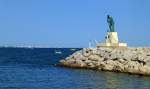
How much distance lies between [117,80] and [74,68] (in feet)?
55.1

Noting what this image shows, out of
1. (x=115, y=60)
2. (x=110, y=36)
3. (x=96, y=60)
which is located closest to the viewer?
(x=115, y=60)

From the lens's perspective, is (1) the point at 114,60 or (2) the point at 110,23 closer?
(1) the point at 114,60

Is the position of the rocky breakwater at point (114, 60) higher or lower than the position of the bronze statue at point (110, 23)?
lower

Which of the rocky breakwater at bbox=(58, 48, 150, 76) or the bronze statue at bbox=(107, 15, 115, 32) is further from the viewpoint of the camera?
the bronze statue at bbox=(107, 15, 115, 32)

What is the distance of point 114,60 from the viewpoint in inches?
2370

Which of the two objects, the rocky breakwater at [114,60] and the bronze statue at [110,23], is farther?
the bronze statue at [110,23]

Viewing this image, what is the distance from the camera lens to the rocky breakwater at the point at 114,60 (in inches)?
2178

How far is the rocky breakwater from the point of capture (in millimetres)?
55312

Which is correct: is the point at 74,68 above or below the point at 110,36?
below

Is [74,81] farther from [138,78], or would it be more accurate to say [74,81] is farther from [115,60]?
[115,60]

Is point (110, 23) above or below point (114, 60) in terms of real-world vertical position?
above

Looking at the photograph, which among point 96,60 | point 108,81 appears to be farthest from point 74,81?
point 96,60

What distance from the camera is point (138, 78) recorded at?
5047 cm

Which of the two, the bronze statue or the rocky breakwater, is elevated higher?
the bronze statue
